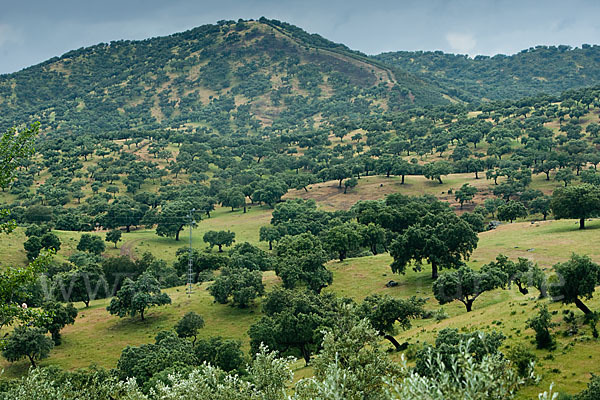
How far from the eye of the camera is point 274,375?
25469 millimetres

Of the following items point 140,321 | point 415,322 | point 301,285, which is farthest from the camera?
point 301,285

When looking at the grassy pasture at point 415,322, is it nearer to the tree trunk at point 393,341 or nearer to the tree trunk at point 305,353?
the tree trunk at point 305,353

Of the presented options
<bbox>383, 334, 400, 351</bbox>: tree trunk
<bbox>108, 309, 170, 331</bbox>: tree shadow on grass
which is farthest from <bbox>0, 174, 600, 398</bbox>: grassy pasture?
<bbox>383, 334, 400, 351</bbox>: tree trunk

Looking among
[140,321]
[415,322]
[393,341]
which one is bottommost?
[140,321]

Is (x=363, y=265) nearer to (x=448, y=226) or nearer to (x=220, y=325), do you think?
(x=448, y=226)

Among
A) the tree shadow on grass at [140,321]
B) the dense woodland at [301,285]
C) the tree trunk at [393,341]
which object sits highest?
the dense woodland at [301,285]

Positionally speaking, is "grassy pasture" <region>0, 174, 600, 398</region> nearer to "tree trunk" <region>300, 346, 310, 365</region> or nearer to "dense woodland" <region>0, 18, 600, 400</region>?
"tree trunk" <region>300, 346, 310, 365</region>

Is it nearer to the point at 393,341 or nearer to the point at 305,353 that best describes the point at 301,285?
the point at 305,353

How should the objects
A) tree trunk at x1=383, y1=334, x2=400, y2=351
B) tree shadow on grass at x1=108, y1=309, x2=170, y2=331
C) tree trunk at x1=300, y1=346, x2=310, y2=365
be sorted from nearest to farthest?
tree trunk at x1=383, y1=334, x2=400, y2=351
tree trunk at x1=300, y1=346, x2=310, y2=365
tree shadow on grass at x1=108, y1=309, x2=170, y2=331

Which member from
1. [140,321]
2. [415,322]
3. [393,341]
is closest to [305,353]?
[393,341]

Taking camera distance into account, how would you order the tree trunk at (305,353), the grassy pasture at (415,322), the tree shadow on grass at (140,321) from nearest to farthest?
the grassy pasture at (415,322) < the tree trunk at (305,353) < the tree shadow on grass at (140,321)

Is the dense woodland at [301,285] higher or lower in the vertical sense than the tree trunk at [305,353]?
higher

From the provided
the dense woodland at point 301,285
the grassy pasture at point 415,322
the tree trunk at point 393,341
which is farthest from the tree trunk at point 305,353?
the tree trunk at point 393,341

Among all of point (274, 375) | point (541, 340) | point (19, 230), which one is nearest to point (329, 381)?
point (274, 375)
